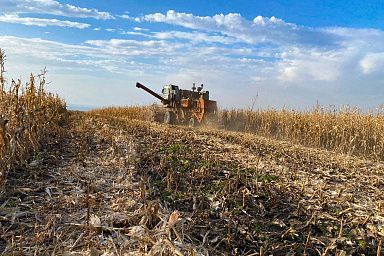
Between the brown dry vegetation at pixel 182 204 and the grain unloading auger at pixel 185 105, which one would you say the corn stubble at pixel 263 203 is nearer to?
the brown dry vegetation at pixel 182 204

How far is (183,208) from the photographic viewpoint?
3762 mm

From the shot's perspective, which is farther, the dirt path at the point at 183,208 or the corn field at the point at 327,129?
the corn field at the point at 327,129

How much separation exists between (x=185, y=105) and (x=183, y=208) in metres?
13.9

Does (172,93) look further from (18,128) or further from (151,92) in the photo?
(18,128)

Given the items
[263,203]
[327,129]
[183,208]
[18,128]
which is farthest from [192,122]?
[183,208]

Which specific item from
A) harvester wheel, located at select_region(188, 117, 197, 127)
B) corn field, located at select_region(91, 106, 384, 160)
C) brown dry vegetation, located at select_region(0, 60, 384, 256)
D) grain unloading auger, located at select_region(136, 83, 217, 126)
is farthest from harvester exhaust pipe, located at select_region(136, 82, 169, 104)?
brown dry vegetation, located at select_region(0, 60, 384, 256)

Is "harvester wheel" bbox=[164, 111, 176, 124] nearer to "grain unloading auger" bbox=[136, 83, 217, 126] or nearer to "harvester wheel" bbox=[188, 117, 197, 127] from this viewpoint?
"grain unloading auger" bbox=[136, 83, 217, 126]

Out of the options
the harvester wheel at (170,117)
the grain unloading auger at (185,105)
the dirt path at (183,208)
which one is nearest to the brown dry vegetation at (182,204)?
the dirt path at (183,208)

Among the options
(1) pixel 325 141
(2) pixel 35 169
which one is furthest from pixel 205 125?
(2) pixel 35 169

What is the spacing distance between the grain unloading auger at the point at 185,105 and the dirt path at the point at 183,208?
1100cm

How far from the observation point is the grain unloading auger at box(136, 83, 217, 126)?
1706 centimetres

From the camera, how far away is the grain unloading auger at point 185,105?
17062 millimetres

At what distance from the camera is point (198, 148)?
7434mm

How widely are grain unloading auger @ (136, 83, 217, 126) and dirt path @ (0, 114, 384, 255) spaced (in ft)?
36.1
